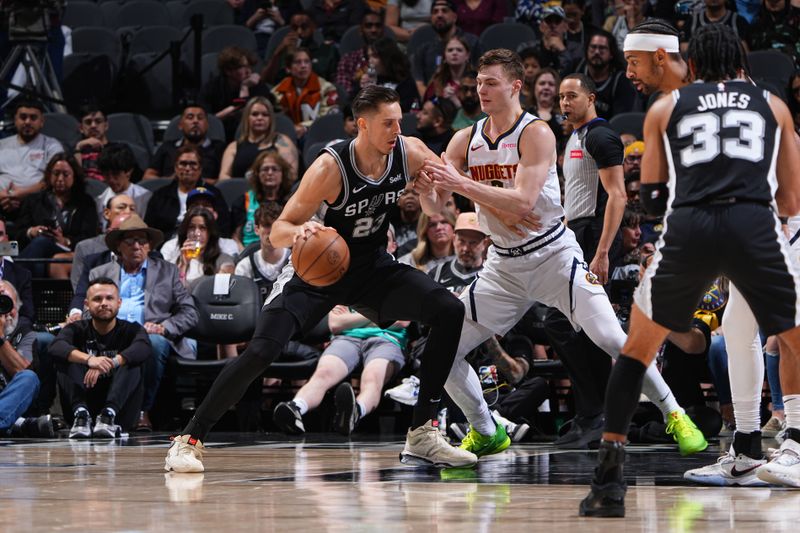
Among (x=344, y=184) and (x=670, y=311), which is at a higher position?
(x=344, y=184)

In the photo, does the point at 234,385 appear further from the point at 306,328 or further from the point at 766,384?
the point at 766,384

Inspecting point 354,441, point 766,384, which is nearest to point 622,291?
point 766,384

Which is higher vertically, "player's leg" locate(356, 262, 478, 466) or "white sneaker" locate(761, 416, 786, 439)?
"player's leg" locate(356, 262, 478, 466)

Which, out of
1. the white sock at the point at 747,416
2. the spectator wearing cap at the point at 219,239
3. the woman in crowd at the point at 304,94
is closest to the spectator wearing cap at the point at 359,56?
the woman in crowd at the point at 304,94

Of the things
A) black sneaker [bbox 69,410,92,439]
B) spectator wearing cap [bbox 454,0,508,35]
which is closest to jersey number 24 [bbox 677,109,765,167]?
black sneaker [bbox 69,410,92,439]

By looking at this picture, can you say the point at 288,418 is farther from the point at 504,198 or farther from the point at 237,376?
the point at 504,198

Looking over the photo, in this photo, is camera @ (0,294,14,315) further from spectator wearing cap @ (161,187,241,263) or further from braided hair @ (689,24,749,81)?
braided hair @ (689,24,749,81)

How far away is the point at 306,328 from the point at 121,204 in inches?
195

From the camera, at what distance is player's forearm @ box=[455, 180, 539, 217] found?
5.72 m

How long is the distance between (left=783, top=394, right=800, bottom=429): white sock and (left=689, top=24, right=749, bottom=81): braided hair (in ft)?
4.42

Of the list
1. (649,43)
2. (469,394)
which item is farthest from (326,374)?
(649,43)

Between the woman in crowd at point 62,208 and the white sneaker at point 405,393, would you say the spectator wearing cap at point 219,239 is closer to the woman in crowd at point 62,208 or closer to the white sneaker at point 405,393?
the woman in crowd at point 62,208

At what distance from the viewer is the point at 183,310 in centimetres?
957

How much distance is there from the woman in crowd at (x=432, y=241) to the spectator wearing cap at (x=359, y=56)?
3.90 meters
